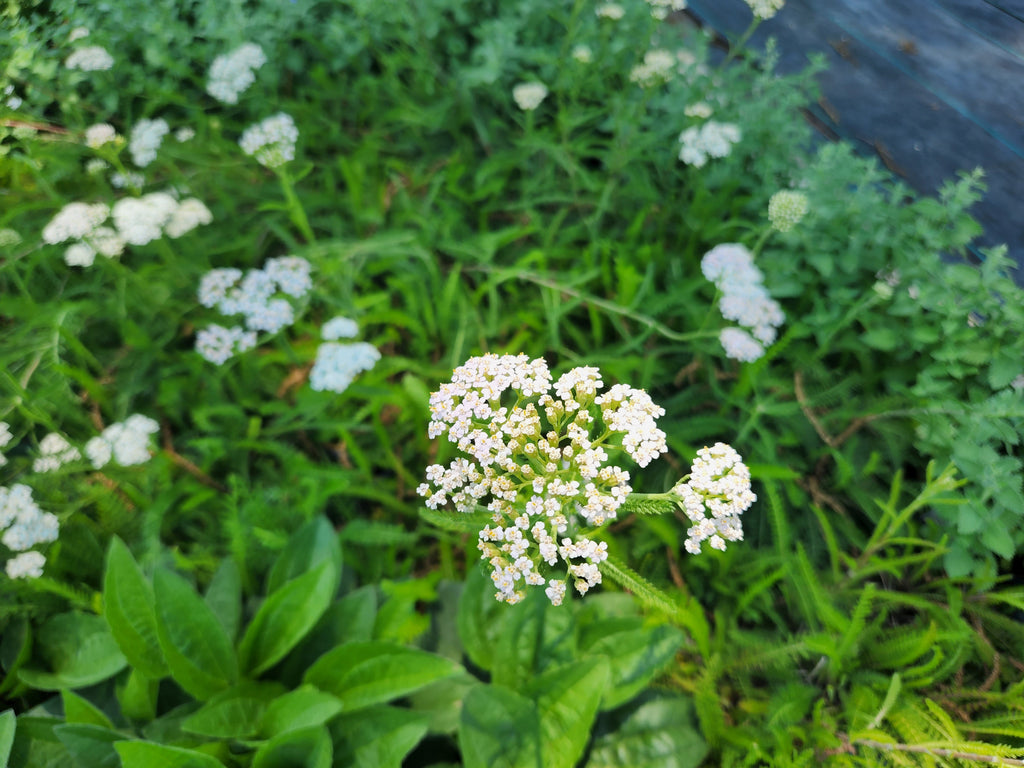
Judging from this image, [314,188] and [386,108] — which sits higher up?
[386,108]

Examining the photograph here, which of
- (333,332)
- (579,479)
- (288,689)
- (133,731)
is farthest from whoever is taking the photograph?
(333,332)

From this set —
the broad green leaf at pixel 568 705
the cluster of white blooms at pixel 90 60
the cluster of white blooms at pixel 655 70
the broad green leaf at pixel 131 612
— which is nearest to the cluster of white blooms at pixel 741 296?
the cluster of white blooms at pixel 655 70

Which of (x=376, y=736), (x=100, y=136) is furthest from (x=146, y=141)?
(x=376, y=736)

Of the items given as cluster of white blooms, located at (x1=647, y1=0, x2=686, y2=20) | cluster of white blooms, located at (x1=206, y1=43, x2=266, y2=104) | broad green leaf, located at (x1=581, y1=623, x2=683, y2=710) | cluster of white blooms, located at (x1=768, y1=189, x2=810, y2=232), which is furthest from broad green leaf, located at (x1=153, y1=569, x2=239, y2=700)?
cluster of white blooms, located at (x1=647, y1=0, x2=686, y2=20)

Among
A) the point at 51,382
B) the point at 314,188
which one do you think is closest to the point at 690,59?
the point at 314,188

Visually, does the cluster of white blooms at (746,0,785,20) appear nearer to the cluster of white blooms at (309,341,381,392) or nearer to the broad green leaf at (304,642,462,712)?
the cluster of white blooms at (309,341,381,392)

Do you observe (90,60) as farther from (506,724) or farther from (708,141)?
(506,724)

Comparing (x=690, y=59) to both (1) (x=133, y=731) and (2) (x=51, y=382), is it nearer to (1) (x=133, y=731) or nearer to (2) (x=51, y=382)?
(2) (x=51, y=382)
